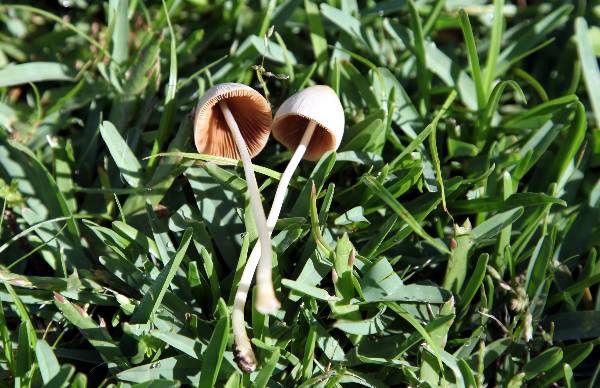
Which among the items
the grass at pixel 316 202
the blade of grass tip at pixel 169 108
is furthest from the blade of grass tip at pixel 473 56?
the blade of grass tip at pixel 169 108

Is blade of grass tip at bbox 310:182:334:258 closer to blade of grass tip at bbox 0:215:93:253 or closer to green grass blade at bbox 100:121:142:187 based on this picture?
green grass blade at bbox 100:121:142:187

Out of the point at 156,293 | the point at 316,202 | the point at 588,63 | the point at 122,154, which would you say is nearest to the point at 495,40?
the point at 588,63

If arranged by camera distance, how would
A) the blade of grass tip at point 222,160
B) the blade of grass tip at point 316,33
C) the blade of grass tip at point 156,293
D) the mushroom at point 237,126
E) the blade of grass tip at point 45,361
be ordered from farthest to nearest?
the blade of grass tip at point 316,33 < the blade of grass tip at point 222,160 < the mushroom at point 237,126 < the blade of grass tip at point 156,293 < the blade of grass tip at point 45,361

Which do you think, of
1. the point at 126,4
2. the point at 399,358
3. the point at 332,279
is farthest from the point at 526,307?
the point at 126,4

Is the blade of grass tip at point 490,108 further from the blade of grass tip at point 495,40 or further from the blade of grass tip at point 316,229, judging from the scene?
the blade of grass tip at point 316,229

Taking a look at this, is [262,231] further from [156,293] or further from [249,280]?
[156,293]

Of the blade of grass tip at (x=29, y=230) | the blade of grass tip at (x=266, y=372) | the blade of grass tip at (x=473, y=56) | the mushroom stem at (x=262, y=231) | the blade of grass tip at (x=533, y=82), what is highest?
the blade of grass tip at (x=473, y=56)

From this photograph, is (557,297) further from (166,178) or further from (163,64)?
(163,64)

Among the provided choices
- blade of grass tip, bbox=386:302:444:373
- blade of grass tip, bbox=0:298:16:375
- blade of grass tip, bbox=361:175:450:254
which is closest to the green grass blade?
blade of grass tip, bbox=0:298:16:375
